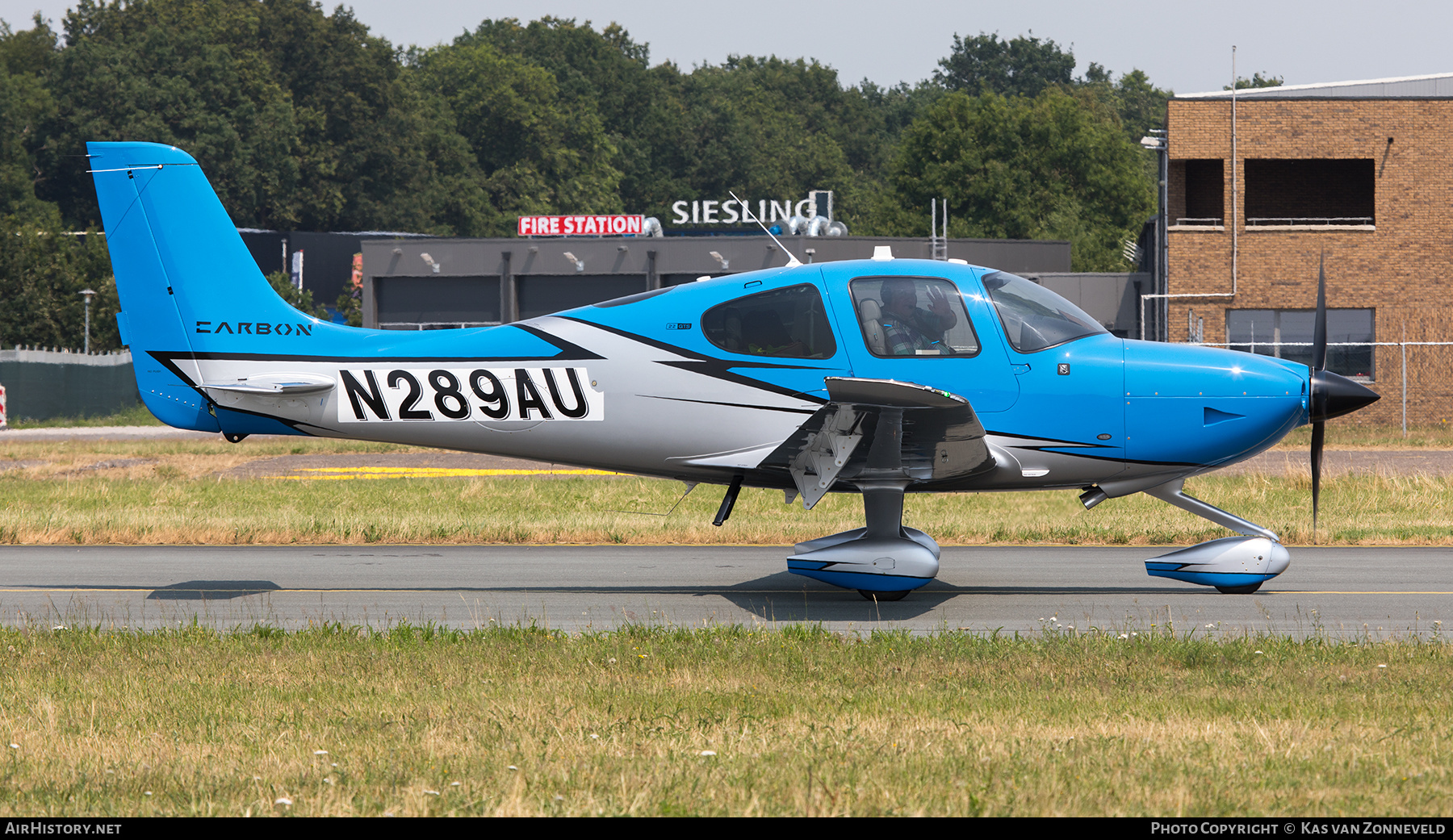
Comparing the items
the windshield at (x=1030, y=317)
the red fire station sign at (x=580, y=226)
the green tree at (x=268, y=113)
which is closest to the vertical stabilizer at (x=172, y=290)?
the windshield at (x=1030, y=317)

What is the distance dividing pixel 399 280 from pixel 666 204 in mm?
65179

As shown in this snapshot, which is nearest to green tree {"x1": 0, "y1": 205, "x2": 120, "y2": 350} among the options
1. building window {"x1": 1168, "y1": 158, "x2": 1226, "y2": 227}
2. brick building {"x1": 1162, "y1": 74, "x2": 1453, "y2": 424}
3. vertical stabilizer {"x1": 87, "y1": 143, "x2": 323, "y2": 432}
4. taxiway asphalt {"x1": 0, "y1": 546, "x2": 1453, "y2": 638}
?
building window {"x1": 1168, "y1": 158, "x2": 1226, "y2": 227}

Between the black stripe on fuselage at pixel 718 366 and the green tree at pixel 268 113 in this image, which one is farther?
the green tree at pixel 268 113

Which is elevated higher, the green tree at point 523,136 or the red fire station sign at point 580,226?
the green tree at point 523,136

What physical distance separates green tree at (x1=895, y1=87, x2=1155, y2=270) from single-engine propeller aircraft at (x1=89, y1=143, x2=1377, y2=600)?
62.1 meters

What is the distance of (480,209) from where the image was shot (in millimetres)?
102438

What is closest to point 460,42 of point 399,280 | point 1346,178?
point 399,280

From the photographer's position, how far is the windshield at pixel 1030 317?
10688 mm

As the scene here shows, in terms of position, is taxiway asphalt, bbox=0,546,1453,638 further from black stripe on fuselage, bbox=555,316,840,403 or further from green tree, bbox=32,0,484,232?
green tree, bbox=32,0,484,232

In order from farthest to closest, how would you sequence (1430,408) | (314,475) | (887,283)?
1. (1430,408)
2. (314,475)
3. (887,283)

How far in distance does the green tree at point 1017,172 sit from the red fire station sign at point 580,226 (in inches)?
806

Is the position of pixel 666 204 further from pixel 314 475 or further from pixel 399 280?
pixel 314 475

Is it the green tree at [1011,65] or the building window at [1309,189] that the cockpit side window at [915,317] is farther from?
the green tree at [1011,65]

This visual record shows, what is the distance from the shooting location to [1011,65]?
5522 inches
